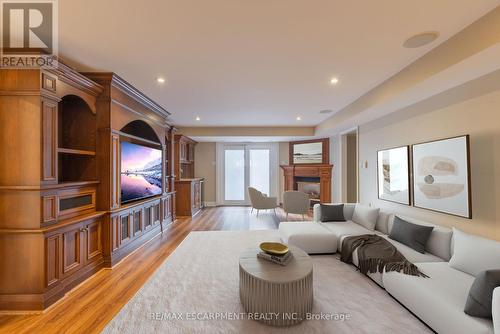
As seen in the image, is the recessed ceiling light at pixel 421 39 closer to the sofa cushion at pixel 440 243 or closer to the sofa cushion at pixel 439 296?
the sofa cushion at pixel 440 243

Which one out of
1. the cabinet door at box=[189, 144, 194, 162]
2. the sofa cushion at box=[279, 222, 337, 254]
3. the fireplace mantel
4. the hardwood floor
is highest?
the cabinet door at box=[189, 144, 194, 162]

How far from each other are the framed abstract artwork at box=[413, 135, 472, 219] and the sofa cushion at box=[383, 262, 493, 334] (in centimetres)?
85

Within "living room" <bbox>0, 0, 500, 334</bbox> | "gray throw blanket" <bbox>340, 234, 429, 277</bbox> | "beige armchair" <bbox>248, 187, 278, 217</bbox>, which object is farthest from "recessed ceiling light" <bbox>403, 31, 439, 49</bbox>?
"beige armchair" <bbox>248, 187, 278, 217</bbox>

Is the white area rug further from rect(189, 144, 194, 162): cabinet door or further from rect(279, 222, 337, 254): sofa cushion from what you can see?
rect(189, 144, 194, 162): cabinet door

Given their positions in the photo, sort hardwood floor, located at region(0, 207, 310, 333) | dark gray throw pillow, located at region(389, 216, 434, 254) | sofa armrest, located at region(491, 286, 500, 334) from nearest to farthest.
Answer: sofa armrest, located at region(491, 286, 500, 334) < hardwood floor, located at region(0, 207, 310, 333) < dark gray throw pillow, located at region(389, 216, 434, 254)

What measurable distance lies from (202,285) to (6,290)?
1.99m

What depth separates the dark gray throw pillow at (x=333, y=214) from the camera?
4.09 metres

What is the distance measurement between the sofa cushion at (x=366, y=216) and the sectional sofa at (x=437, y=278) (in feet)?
0.57

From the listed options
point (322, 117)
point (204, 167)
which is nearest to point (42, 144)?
point (322, 117)

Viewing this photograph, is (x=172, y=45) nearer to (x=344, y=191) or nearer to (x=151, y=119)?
(x=151, y=119)

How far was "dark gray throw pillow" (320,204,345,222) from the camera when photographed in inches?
161

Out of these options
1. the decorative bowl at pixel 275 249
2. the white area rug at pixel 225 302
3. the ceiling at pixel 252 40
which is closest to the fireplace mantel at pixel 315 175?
the ceiling at pixel 252 40

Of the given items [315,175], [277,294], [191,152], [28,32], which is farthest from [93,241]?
[315,175]

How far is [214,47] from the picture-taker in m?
2.29
